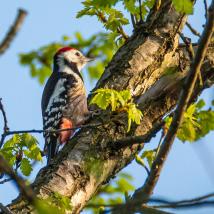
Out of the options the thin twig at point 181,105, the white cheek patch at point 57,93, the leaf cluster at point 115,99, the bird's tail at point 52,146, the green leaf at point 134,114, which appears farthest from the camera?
the white cheek patch at point 57,93

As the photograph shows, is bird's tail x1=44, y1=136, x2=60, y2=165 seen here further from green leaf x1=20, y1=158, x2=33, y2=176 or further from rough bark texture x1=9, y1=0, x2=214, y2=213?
green leaf x1=20, y1=158, x2=33, y2=176

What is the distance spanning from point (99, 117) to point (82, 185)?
2.90 ft

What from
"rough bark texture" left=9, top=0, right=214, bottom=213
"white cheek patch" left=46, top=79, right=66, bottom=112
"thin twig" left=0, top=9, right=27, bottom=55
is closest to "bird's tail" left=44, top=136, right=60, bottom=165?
"white cheek patch" left=46, top=79, right=66, bottom=112

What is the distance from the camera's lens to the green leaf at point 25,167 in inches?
160

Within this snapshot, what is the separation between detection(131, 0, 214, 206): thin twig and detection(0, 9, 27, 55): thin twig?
0.96 metres

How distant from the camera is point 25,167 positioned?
4094 millimetres

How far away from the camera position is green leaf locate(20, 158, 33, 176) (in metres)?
4.07

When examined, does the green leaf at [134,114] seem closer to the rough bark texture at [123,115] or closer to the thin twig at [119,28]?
the rough bark texture at [123,115]

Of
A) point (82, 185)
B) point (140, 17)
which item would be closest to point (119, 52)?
point (140, 17)

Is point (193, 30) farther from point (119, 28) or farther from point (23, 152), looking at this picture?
point (23, 152)

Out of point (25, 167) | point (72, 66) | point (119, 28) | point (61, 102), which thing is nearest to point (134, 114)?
point (25, 167)

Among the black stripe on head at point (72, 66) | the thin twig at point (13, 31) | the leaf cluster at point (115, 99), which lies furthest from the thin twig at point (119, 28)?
the thin twig at point (13, 31)

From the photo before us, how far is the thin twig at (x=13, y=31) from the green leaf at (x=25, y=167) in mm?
2668

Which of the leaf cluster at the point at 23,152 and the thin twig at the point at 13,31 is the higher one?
the leaf cluster at the point at 23,152
